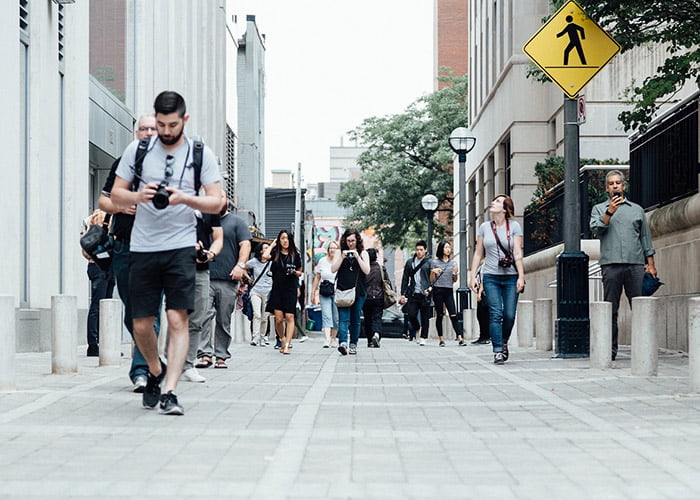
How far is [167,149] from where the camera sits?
7957 mm

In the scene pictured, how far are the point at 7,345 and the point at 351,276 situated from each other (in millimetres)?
7870

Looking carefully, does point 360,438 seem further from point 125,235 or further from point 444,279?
point 444,279

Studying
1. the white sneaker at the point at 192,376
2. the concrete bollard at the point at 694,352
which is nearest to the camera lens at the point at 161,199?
the white sneaker at the point at 192,376

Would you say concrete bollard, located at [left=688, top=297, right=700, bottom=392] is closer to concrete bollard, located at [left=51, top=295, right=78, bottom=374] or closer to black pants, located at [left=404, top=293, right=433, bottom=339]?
concrete bollard, located at [left=51, top=295, right=78, bottom=374]

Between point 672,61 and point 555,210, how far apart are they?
11.4 m

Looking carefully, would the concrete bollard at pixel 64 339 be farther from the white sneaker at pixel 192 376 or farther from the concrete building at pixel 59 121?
the concrete building at pixel 59 121

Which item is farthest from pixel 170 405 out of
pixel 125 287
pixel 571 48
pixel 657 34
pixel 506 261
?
pixel 571 48

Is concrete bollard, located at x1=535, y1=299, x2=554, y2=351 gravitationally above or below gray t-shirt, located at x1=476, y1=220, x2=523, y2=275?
below

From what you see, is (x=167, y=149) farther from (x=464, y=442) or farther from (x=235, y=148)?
(x=235, y=148)

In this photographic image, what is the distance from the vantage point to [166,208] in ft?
25.9

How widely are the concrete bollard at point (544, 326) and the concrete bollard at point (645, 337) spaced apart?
497cm

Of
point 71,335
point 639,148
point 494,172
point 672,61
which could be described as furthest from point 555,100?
point 71,335

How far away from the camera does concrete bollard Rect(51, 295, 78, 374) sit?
10844mm

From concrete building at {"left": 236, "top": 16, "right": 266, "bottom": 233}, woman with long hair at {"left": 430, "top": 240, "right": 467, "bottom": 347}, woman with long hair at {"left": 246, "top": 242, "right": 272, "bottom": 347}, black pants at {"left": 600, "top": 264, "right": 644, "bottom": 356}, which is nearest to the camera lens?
black pants at {"left": 600, "top": 264, "right": 644, "bottom": 356}
